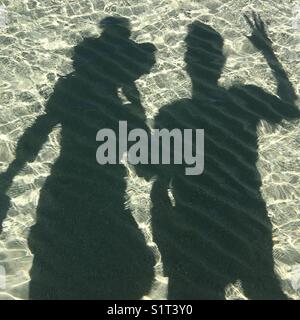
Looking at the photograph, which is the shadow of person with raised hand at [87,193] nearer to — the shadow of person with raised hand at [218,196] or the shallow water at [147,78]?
the shallow water at [147,78]

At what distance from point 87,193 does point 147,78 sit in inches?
83.6

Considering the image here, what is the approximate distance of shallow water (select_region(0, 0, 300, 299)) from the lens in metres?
4.84

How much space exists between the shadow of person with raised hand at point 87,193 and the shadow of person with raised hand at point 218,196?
336 mm

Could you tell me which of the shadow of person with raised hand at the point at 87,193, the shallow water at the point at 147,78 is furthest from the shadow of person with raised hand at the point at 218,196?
the shadow of person with raised hand at the point at 87,193

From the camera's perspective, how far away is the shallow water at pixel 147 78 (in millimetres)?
4840

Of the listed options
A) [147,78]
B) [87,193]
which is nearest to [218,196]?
[87,193]

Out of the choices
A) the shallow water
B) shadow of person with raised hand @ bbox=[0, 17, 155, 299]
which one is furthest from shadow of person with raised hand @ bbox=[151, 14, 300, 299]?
shadow of person with raised hand @ bbox=[0, 17, 155, 299]

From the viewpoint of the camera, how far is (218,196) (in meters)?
5.32

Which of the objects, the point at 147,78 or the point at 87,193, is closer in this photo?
the point at 87,193

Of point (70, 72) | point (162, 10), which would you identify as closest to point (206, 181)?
point (70, 72)

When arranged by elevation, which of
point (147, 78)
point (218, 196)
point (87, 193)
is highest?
point (147, 78)

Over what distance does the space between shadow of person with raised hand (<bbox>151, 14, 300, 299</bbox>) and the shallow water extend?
10 cm

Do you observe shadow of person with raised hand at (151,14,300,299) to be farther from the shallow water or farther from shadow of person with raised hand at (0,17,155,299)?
shadow of person with raised hand at (0,17,155,299)

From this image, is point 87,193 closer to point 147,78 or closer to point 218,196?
point 218,196
